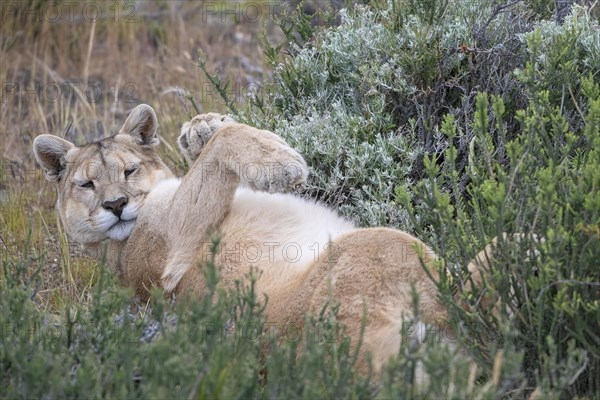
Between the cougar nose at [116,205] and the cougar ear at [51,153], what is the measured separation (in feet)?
1.91

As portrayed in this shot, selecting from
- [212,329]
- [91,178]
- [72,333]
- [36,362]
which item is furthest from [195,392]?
[91,178]

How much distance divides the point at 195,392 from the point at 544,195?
1517 millimetres

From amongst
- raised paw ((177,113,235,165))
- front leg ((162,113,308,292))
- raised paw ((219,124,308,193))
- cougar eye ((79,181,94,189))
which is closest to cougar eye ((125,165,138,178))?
cougar eye ((79,181,94,189))

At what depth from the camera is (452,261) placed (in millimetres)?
3936

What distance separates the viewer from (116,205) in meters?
5.10

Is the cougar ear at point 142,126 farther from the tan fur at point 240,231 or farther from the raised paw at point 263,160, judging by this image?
the raised paw at point 263,160

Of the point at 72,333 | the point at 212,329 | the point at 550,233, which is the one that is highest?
the point at 550,233

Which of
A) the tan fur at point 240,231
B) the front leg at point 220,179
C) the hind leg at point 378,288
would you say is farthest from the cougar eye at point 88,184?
the hind leg at point 378,288

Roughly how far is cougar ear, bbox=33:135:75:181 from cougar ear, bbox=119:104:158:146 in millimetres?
385

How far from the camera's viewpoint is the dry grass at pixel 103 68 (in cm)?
747

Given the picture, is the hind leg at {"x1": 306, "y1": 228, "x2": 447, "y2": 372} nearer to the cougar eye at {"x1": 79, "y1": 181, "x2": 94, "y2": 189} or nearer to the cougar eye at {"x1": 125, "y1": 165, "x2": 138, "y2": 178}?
the cougar eye at {"x1": 125, "y1": 165, "x2": 138, "y2": 178}

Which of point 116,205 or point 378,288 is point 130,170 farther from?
point 378,288

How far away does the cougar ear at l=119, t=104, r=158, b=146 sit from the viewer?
5.59m

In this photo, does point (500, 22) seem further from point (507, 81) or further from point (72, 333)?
point (72, 333)
